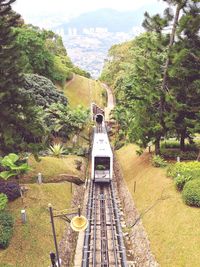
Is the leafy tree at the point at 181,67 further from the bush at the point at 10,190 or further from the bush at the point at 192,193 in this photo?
the bush at the point at 10,190

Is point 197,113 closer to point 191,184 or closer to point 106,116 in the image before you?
point 191,184

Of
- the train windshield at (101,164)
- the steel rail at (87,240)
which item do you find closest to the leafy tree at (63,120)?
the train windshield at (101,164)

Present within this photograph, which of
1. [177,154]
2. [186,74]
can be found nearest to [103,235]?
[177,154]

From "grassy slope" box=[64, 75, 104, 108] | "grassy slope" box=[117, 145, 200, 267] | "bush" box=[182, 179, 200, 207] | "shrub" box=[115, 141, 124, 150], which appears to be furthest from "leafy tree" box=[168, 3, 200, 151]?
"grassy slope" box=[64, 75, 104, 108]

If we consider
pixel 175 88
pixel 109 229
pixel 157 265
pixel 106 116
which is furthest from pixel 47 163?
pixel 106 116

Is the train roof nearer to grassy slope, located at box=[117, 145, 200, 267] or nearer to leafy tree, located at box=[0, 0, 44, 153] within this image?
grassy slope, located at box=[117, 145, 200, 267]

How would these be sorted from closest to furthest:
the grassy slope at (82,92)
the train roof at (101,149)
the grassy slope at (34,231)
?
1. the grassy slope at (34,231)
2. the train roof at (101,149)
3. the grassy slope at (82,92)
